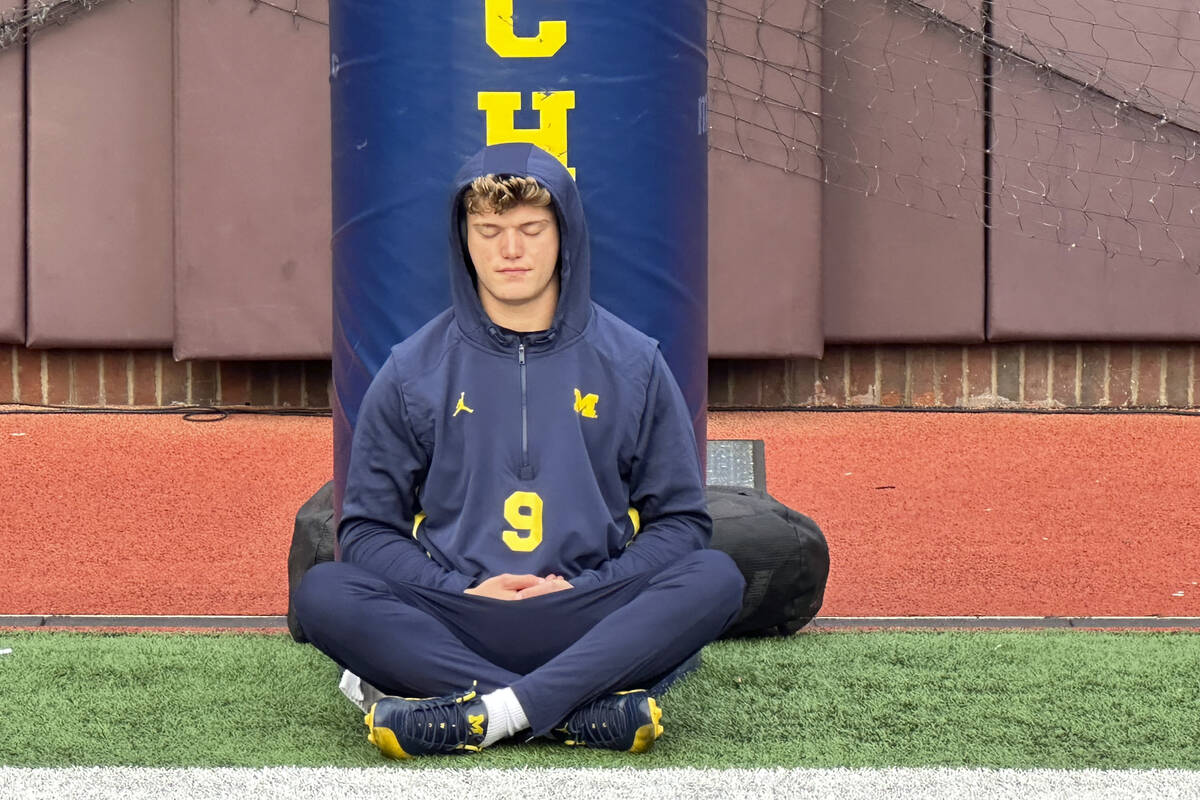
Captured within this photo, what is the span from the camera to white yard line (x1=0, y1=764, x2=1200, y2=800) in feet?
7.88

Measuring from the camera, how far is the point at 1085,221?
24.1 ft

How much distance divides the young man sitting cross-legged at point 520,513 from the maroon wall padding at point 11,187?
4952mm

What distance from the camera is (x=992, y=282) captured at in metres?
7.32

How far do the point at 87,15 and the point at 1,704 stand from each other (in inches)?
198

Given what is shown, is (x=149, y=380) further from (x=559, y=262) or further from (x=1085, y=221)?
(x=559, y=262)

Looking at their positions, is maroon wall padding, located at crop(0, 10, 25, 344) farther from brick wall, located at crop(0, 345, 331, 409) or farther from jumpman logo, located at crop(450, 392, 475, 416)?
jumpman logo, located at crop(450, 392, 475, 416)

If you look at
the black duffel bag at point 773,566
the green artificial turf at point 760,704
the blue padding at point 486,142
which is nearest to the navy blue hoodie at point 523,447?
the blue padding at point 486,142

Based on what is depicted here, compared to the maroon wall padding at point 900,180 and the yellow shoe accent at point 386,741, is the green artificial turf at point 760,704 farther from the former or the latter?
the maroon wall padding at point 900,180

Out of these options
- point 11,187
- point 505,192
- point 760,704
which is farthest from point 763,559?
point 11,187

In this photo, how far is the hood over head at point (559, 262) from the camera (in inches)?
109

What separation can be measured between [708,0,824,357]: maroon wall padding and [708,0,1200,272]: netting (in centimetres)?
7

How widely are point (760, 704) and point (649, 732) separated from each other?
43 cm

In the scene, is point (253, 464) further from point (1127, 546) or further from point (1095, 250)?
point (1095, 250)

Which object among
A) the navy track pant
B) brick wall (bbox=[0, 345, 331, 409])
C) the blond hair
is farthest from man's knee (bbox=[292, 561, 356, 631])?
brick wall (bbox=[0, 345, 331, 409])
